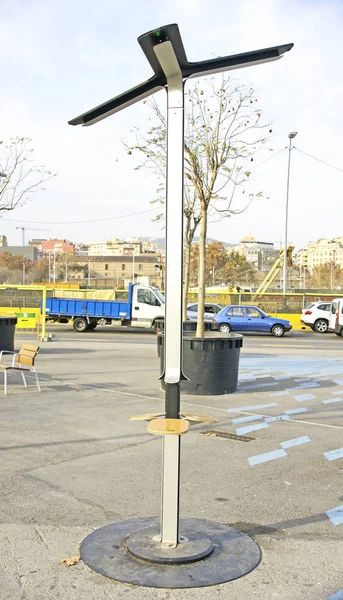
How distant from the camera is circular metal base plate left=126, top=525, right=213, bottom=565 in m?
4.19

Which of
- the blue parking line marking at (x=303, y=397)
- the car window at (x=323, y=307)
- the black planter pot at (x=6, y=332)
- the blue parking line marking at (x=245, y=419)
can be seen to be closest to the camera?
the blue parking line marking at (x=245, y=419)

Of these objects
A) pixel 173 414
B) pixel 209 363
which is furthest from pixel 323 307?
pixel 173 414

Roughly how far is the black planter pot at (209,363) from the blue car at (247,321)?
59.9ft

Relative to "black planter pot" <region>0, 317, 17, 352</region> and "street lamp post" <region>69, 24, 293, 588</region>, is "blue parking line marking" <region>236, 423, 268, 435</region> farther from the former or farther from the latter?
"black planter pot" <region>0, 317, 17, 352</region>

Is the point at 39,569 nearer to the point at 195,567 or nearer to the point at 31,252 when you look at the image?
the point at 195,567

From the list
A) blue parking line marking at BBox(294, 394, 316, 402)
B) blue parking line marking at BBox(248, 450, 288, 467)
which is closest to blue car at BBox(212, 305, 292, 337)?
blue parking line marking at BBox(294, 394, 316, 402)

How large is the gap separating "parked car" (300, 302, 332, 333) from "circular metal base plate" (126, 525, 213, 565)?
28.3 metres

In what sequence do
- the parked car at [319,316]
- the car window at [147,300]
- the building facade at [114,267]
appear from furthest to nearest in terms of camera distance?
the building facade at [114,267] → the parked car at [319,316] → the car window at [147,300]

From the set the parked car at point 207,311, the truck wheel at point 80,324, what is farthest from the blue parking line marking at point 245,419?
the truck wheel at point 80,324

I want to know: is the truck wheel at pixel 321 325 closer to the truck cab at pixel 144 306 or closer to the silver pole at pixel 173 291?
the truck cab at pixel 144 306

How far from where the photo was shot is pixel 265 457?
7.09 meters

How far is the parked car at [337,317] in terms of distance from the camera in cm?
2916

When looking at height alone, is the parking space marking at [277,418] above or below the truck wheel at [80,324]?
below

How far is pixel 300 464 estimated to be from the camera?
22.5ft
